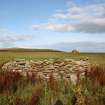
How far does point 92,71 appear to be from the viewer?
14.2m

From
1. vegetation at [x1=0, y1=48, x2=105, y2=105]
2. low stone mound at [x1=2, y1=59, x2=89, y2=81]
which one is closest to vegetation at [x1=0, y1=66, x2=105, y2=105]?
vegetation at [x1=0, y1=48, x2=105, y2=105]

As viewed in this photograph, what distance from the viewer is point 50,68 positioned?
16.3 metres

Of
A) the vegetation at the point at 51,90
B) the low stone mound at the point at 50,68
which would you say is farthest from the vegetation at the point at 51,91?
the low stone mound at the point at 50,68

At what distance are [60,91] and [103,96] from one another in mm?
1697

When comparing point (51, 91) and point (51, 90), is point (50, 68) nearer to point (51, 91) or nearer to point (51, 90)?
point (51, 90)

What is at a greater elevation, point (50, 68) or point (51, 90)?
point (50, 68)

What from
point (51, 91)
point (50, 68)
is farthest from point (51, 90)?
point (50, 68)

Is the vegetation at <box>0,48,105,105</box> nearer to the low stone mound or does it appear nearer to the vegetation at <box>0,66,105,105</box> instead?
the vegetation at <box>0,66,105,105</box>

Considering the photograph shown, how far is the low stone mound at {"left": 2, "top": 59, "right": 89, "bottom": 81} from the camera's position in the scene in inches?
589

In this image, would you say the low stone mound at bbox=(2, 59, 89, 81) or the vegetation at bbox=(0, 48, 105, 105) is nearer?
the vegetation at bbox=(0, 48, 105, 105)

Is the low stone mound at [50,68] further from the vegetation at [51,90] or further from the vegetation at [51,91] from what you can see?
the vegetation at [51,91]

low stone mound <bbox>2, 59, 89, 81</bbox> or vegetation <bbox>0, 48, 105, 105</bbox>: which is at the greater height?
low stone mound <bbox>2, 59, 89, 81</bbox>

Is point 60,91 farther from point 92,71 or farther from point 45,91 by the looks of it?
point 92,71

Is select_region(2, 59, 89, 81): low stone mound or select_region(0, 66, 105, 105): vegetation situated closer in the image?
select_region(0, 66, 105, 105): vegetation
